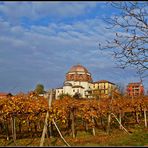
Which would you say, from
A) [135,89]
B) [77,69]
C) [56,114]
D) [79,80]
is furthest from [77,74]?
[56,114]

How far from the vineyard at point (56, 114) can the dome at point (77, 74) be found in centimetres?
7431

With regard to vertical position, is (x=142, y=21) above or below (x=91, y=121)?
above

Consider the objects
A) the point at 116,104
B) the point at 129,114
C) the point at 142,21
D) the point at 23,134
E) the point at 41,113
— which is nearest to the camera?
the point at 142,21

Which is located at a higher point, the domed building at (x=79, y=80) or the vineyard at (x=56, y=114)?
the domed building at (x=79, y=80)

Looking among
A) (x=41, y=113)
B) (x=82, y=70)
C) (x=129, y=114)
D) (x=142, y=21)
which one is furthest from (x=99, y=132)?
(x=82, y=70)

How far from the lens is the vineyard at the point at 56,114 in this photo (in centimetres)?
1514

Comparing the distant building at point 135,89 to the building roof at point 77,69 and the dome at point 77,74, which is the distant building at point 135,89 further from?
the building roof at point 77,69

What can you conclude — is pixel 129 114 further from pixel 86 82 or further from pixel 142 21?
pixel 86 82

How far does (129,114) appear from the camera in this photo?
87.2ft

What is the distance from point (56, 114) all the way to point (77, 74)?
85721mm

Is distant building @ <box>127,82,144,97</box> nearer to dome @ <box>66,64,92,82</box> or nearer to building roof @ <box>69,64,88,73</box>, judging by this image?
dome @ <box>66,64,92,82</box>

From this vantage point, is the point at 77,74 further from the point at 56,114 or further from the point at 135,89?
the point at 56,114

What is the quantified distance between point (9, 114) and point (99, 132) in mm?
5756

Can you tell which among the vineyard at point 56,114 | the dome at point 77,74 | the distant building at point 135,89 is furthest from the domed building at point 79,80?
the vineyard at point 56,114
